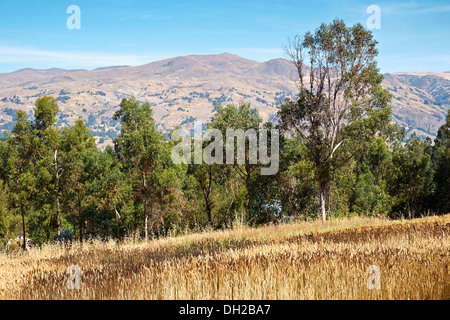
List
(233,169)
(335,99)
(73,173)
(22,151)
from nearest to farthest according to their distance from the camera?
(335,99) → (73,173) → (233,169) → (22,151)

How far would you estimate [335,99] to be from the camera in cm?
3048

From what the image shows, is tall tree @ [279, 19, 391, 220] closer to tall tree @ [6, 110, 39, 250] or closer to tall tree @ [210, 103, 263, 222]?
tall tree @ [210, 103, 263, 222]

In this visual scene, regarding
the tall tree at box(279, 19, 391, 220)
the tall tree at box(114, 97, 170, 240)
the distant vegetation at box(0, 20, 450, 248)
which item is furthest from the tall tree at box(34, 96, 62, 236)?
the tall tree at box(279, 19, 391, 220)

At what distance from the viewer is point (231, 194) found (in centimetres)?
4825

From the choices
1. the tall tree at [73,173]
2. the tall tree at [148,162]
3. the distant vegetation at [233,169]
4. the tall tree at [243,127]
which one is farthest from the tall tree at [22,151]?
the tall tree at [243,127]

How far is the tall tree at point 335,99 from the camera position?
1132 inches

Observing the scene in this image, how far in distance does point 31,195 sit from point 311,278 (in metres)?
41.6

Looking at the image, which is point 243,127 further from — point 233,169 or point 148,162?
point 148,162

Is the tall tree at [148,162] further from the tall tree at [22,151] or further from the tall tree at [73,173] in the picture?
the tall tree at [22,151]

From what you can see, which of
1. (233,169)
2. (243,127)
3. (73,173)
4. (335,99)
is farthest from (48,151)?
(335,99)

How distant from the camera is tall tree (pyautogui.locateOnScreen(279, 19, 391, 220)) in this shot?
1132 inches

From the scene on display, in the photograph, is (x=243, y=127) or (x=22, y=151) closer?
(x=243, y=127)

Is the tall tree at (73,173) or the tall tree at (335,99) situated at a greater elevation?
the tall tree at (335,99)
